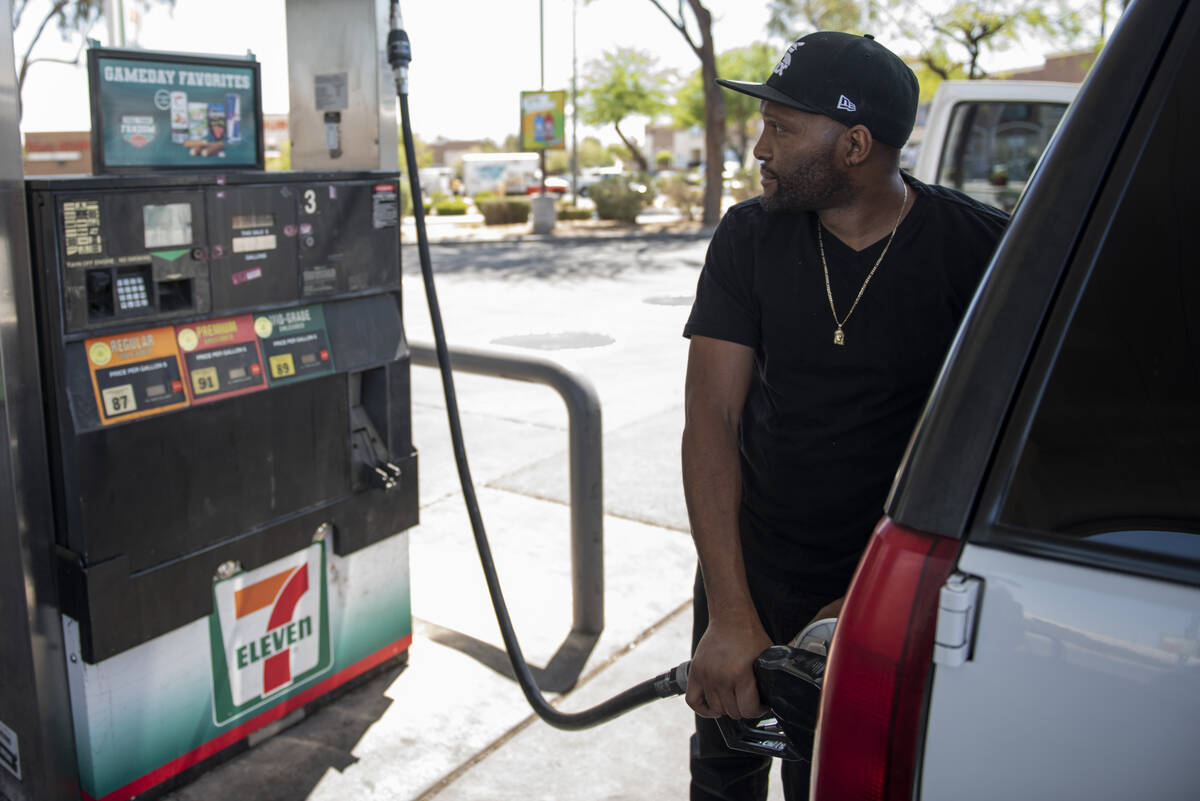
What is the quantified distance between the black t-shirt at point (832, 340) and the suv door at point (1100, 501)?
67 centimetres

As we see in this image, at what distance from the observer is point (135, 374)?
254cm

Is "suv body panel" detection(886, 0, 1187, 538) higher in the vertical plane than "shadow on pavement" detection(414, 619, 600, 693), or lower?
higher

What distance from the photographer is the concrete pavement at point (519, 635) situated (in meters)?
2.98

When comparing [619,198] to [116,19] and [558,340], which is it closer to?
[558,340]

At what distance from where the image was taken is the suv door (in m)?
1.07

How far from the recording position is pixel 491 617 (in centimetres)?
398

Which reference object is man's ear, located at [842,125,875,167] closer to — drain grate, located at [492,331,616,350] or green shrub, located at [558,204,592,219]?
drain grate, located at [492,331,616,350]

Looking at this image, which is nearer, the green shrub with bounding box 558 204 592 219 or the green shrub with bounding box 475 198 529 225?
the green shrub with bounding box 475 198 529 225

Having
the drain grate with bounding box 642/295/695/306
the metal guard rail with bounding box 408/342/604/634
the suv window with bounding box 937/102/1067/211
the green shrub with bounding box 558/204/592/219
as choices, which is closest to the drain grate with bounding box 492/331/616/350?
the drain grate with bounding box 642/295/695/306

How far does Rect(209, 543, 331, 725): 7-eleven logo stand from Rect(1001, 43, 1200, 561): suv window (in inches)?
91.3

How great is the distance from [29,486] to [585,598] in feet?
6.24

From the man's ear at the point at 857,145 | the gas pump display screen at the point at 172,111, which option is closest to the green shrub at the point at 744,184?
the gas pump display screen at the point at 172,111

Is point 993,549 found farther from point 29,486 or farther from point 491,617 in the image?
point 491,617

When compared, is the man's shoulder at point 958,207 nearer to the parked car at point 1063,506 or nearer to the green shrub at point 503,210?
the parked car at point 1063,506
